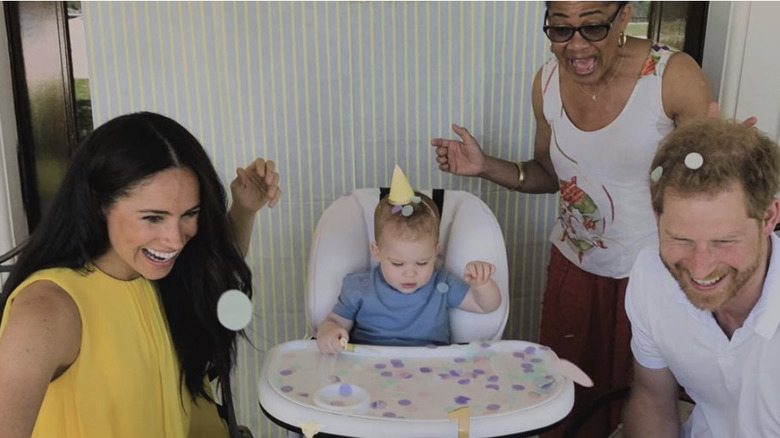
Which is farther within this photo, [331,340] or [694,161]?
[331,340]

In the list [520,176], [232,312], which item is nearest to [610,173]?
[520,176]

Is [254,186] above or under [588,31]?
under

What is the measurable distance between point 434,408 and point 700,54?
160cm

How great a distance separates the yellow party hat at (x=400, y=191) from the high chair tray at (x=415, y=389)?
334 millimetres

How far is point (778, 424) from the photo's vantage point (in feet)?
4.47

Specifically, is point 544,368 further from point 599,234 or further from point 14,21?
point 14,21

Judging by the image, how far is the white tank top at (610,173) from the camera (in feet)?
5.82

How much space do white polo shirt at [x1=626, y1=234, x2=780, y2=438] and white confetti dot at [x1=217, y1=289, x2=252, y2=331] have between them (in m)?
0.82

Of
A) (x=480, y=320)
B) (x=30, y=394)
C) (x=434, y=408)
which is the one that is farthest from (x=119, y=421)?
(x=480, y=320)

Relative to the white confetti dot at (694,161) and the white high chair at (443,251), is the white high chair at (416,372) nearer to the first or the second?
the white high chair at (443,251)

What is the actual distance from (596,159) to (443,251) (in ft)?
1.44

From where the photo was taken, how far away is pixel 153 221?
4.57 feet

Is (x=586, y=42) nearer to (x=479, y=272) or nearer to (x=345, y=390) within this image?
(x=479, y=272)

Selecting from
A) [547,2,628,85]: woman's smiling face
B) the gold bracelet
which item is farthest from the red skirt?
[547,2,628,85]: woman's smiling face
